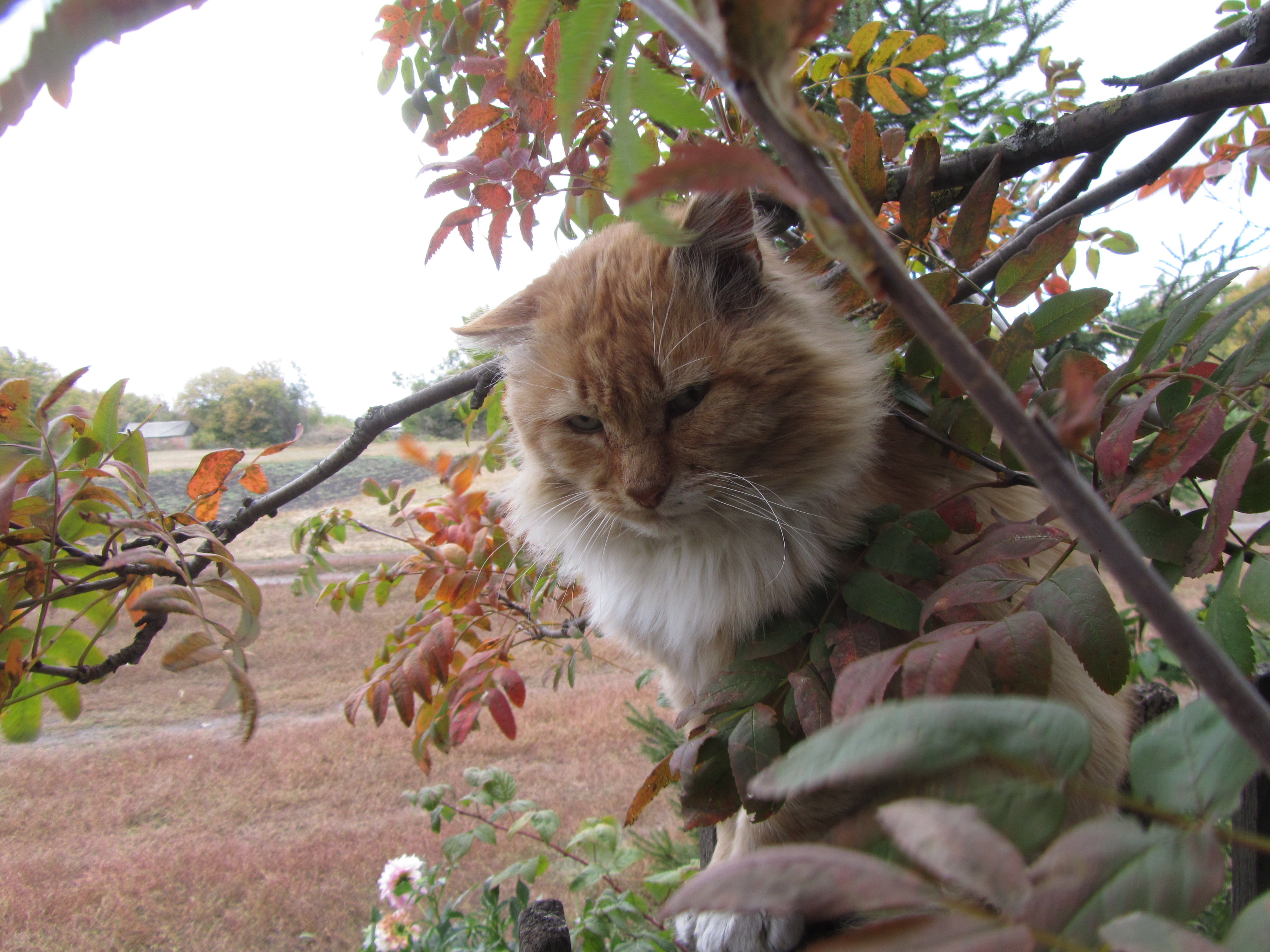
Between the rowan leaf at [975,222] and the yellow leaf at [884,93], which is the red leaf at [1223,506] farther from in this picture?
the yellow leaf at [884,93]

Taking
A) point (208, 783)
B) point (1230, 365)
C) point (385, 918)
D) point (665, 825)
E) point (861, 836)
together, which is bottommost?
point (665, 825)

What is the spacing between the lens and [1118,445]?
45 cm

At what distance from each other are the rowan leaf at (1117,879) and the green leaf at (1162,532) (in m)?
0.39

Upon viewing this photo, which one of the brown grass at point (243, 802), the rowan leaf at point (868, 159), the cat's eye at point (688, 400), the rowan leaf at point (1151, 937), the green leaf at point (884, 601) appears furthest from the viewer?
the brown grass at point (243, 802)

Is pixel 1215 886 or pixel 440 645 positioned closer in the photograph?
pixel 1215 886

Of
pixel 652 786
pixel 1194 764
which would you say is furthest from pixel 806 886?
pixel 652 786

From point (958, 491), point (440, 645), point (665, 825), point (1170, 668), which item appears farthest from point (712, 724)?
point (1170, 668)

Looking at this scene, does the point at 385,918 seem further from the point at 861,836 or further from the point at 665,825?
the point at 861,836

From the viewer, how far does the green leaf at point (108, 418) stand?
85cm

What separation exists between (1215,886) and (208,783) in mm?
2649

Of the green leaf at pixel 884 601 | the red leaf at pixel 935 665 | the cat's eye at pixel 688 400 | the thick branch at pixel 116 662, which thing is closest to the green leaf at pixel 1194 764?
the red leaf at pixel 935 665

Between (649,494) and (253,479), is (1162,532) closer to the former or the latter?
(649,494)

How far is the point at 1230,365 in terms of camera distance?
55cm

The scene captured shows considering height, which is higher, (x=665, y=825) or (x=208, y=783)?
(x=208, y=783)
